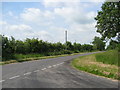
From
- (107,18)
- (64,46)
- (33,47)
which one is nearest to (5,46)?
(33,47)

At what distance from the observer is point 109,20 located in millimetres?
27609

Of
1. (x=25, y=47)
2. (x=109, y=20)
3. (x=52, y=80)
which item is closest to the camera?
(x=52, y=80)

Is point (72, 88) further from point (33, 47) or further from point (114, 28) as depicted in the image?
point (33, 47)

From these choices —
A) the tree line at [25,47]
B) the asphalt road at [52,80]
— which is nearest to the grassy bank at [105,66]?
the asphalt road at [52,80]

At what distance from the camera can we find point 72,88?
761 cm

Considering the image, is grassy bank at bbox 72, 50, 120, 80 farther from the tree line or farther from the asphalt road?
the tree line

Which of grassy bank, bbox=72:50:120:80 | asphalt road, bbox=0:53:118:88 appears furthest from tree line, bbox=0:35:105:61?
asphalt road, bbox=0:53:118:88

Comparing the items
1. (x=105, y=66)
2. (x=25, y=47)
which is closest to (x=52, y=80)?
(x=105, y=66)

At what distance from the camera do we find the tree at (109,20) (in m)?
26.9

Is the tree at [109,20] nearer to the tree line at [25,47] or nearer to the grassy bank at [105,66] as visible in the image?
the grassy bank at [105,66]

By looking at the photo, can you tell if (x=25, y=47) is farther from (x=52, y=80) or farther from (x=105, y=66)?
(x=52, y=80)

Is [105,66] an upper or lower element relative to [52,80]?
lower

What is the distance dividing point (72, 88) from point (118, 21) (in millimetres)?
22558

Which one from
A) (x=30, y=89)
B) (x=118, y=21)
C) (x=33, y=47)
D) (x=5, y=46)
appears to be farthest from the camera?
(x=33, y=47)
